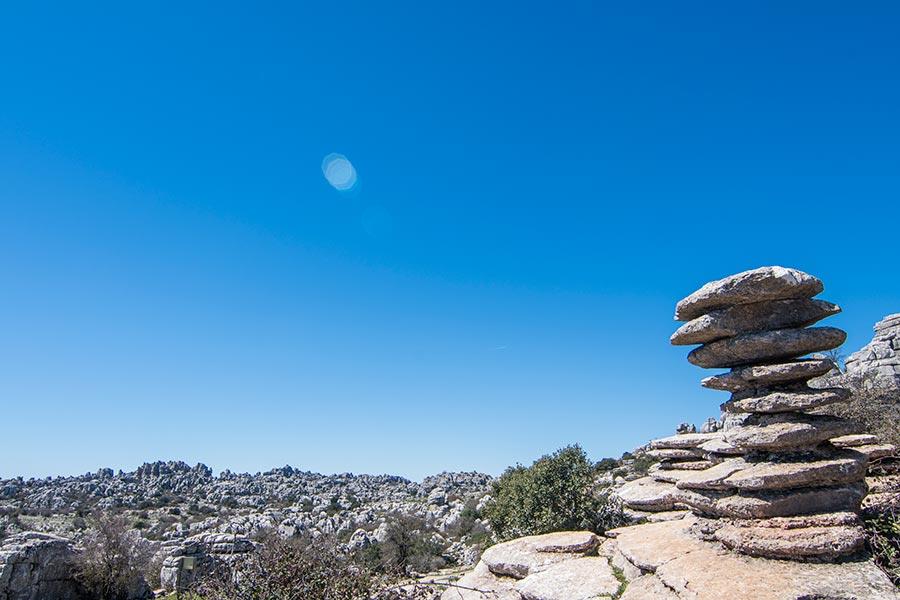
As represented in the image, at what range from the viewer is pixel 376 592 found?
22.5 feet

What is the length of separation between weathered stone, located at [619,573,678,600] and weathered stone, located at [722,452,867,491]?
2439mm

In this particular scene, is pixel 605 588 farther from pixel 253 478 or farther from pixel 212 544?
pixel 253 478

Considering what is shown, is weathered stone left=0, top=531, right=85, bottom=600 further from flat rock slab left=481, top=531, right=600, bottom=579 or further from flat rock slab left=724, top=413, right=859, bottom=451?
flat rock slab left=724, top=413, right=859, bottom=451

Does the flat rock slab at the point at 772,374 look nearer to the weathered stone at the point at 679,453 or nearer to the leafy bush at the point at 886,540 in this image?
the leafy bush at the point at 886,540

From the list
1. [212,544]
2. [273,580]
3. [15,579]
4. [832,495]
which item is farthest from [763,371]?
[15,579]

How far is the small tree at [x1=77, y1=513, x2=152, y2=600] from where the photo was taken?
63.1 feet

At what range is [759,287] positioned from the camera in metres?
10.2

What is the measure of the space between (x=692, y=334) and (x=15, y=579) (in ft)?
74.8

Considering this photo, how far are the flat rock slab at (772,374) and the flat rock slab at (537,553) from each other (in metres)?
4.88

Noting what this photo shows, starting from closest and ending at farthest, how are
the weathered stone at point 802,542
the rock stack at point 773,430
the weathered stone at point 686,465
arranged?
the weathered stone at point 802,542 < the rock stack at point 773,430 < the weathered stone at point 686,465

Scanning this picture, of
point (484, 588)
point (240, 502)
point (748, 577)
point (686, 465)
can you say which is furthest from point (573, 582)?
point (240, 502)

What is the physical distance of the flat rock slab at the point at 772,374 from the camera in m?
10.1

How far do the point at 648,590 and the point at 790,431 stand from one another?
13.0 feet

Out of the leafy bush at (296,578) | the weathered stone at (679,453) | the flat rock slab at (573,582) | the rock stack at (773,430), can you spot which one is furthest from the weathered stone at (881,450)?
the leafy bush at (296,578)
